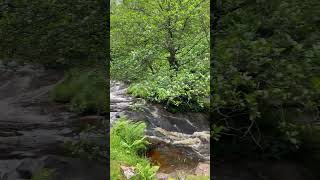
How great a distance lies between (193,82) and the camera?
12.1m

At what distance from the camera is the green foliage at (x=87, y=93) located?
8203 millimetres

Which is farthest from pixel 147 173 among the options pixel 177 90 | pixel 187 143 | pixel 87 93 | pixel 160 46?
pixel 160 46

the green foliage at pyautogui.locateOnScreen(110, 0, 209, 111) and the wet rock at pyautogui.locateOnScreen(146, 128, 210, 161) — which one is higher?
the green foliage at pyautogui.locateOnScreen(110, 0, 209, 111)

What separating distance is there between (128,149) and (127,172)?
1325 mm

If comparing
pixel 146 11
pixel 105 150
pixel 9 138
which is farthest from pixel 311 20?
pixel 146 11

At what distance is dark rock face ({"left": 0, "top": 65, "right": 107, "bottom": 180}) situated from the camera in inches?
252

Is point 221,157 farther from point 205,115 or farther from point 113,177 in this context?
point 205,115

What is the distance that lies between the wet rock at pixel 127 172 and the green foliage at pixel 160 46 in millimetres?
4593

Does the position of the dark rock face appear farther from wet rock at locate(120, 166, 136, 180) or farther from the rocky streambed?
the rocky streambed

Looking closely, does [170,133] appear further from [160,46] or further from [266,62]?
[266,62]

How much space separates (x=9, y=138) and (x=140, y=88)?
535 cm

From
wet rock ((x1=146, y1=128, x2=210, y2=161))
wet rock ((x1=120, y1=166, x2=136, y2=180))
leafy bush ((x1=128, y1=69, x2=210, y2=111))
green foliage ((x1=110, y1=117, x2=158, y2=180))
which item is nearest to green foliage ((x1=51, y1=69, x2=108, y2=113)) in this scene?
green foliage ((x1=110, y1=117, x2=158, y2=180))

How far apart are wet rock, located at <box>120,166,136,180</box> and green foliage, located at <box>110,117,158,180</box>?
85 mm

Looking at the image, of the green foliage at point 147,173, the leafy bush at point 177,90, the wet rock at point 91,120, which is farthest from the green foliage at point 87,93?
the leafy bush at point 177,90
